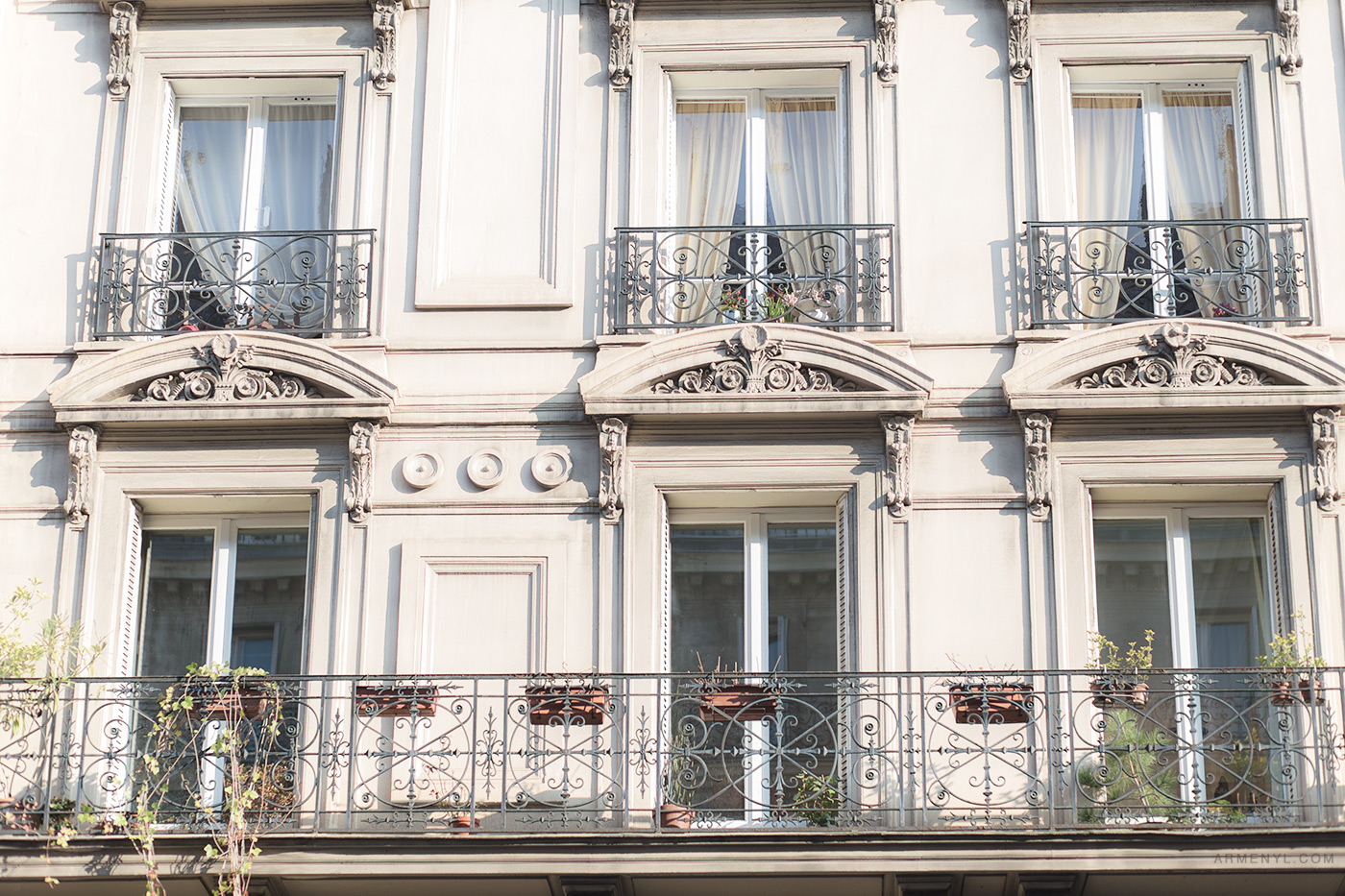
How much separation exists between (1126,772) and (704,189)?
5128mm

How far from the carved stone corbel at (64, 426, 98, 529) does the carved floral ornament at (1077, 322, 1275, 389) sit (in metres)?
6.77

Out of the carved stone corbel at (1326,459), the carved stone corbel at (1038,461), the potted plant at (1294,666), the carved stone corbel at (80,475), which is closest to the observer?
the potted plant at (1294,666)

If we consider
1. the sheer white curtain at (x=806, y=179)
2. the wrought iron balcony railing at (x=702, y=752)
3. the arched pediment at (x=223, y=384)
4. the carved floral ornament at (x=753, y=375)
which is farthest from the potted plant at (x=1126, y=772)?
the arched pediment at (x=223, y=384)

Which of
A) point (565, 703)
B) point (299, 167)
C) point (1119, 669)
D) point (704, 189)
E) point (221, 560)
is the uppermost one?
point (299, 167)

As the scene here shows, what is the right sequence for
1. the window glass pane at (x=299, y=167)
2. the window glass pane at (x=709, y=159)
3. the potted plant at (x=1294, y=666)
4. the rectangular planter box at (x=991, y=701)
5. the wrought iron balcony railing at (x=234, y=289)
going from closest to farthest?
the potted plant at (x=1294, y=666)
the rectangular planter box at (x=991, y=701)
the wrought iron balcony railing at (x=234, y=289)
the window glass pane at (x=709, y=159)
the window glass pane at (x=299, y=167)

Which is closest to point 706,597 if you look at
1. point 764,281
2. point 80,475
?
point 764,281

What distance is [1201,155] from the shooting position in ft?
44.4

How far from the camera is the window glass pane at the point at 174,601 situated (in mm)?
12797

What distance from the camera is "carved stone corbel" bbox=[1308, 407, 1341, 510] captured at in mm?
12289

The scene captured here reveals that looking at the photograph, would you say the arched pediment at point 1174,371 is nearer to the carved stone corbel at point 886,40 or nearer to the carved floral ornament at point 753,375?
the carved floral ornament at point 753,375

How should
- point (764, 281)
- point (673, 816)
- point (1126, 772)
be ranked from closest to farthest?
point (673, 816) → point (1126, 772) → point (764, 281)

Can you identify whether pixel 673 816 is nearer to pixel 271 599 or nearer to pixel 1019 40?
pixel 271 599

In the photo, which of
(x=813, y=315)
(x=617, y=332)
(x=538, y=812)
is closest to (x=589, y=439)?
(x=617, y=332)

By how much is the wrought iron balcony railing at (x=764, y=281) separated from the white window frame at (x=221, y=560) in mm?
2721
